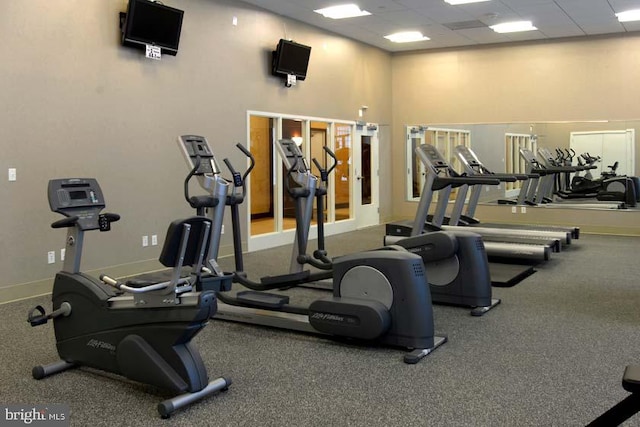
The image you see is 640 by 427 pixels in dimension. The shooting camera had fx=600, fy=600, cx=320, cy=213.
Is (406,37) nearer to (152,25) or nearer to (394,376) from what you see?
(152,25)

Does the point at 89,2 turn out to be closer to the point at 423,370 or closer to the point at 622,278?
the point at 423,370

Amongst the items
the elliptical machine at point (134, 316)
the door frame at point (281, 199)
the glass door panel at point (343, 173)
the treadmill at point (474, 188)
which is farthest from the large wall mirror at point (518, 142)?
the elliptical machine at point (134, 316)

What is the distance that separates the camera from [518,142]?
10.8 m

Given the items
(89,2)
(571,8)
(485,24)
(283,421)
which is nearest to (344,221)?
(485,24)

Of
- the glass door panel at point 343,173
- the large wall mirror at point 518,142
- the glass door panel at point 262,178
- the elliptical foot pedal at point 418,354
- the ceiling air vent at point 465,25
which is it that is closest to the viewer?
the elliptical foot pedal at point 418,354

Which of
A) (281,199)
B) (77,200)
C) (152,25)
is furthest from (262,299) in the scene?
(281,199)

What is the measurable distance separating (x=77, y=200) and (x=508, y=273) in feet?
15.5

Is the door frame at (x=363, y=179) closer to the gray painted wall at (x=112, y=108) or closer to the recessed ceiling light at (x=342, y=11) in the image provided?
the gray painted wall at (x=112, y=108)

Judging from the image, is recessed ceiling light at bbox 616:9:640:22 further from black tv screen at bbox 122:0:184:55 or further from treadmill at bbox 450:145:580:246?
black tv screen at bbox 122:0:184:55

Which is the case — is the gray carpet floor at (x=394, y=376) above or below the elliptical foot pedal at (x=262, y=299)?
below

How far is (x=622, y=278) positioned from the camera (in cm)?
643

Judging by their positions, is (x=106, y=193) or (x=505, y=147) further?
(x=505, y=147)

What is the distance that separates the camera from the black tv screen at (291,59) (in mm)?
8727

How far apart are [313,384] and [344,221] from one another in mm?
7168
